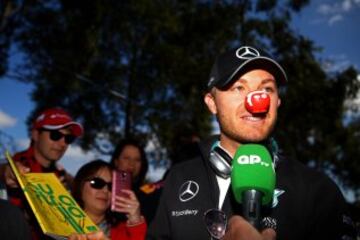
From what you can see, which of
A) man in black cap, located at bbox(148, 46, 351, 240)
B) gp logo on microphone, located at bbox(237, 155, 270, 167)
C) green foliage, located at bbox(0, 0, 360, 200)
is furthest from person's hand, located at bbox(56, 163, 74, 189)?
green foliage, located at bbox(0, 0, 360, 200)

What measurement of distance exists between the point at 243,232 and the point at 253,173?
30 cm

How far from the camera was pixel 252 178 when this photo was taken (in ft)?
4.77

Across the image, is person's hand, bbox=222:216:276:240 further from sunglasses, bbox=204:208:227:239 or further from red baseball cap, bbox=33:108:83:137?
red baseball cap, bbox=33:108:83:137

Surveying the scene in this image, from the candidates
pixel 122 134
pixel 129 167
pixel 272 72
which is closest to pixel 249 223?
pixel 272 72

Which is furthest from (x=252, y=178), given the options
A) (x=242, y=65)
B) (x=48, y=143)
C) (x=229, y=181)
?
(x=48, y=143)

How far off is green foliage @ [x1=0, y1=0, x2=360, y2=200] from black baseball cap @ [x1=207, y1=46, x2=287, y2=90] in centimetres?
1381

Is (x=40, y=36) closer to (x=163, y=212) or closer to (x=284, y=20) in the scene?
(x=284, y=20)

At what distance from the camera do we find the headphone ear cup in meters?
1.97

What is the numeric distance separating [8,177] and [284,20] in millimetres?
17718

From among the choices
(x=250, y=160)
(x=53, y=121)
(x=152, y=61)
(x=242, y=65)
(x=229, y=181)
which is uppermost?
(x=152, y=61)

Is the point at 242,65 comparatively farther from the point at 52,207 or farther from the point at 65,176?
the point at 65,176

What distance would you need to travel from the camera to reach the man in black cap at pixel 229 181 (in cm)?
179

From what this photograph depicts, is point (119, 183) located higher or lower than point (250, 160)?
lower

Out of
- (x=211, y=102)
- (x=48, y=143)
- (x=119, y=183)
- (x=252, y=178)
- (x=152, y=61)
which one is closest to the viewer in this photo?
(x=252, y=178)
